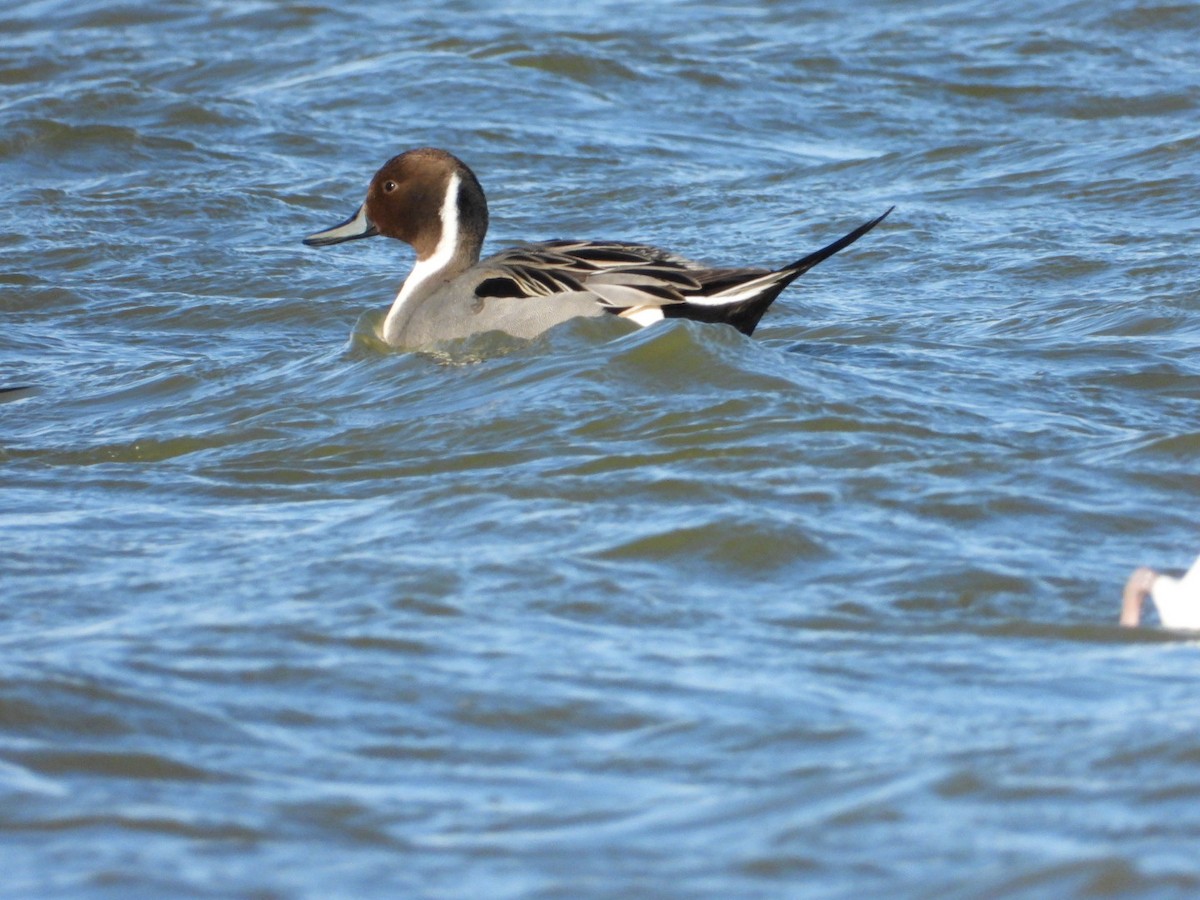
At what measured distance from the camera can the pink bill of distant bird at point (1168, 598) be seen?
4.61m

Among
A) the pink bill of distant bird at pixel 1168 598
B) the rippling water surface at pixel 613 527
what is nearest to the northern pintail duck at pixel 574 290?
the rippling water surface at pixel 613 527

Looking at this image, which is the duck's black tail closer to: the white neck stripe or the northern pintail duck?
the northern pintail duck

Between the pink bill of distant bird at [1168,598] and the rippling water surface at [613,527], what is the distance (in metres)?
0.09

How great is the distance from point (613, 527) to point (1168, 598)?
1.63m

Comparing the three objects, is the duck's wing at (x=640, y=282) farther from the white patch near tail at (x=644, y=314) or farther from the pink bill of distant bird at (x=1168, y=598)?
the pink bill of distant bird at (x=1168, y=598)

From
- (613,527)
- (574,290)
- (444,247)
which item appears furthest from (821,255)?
(613,527)

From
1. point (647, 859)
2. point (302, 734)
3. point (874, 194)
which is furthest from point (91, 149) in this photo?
point (647, 859)

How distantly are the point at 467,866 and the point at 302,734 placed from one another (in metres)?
0.77

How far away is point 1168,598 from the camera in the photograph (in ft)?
15.2

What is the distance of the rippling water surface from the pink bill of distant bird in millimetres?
92

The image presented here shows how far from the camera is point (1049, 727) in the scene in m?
4.13

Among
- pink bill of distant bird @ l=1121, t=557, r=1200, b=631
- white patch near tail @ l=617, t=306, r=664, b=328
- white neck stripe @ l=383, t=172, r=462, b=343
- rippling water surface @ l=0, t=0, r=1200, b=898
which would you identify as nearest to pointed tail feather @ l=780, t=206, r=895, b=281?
rippling water surface @ l=0, t=0, r=1200, b=898

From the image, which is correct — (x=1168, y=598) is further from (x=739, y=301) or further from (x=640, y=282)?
(x=640, y=282)

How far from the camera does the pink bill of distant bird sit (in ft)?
15.1
